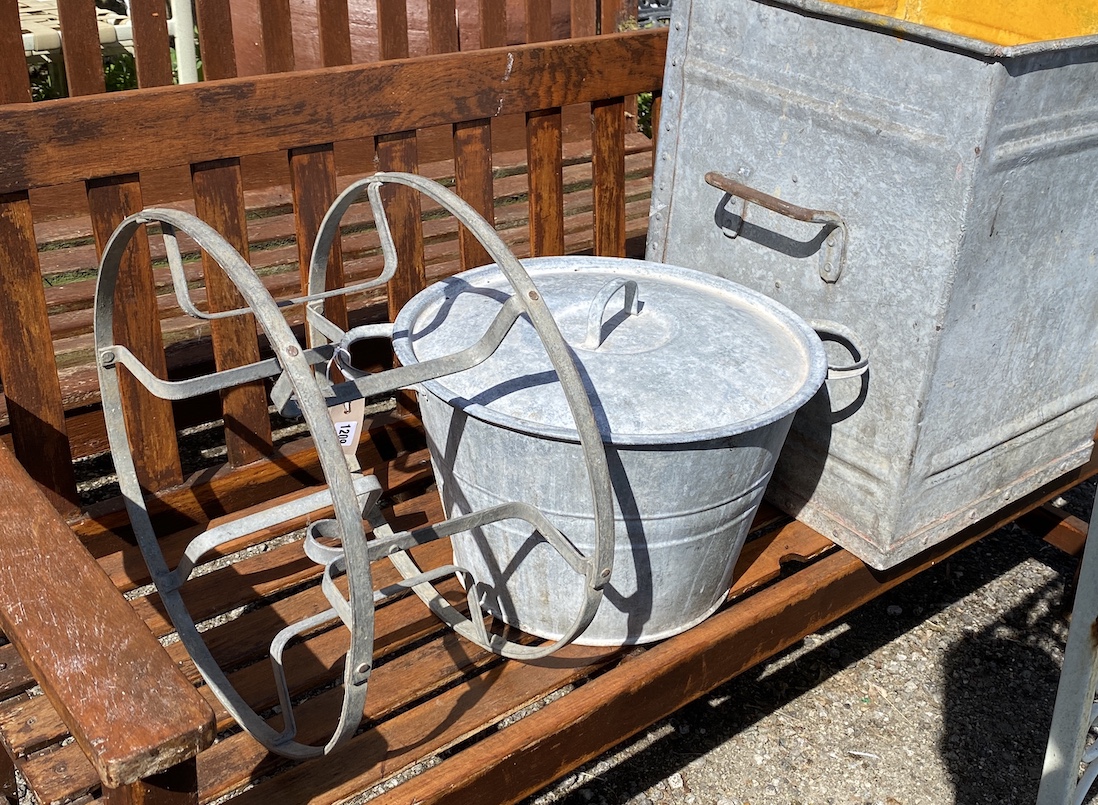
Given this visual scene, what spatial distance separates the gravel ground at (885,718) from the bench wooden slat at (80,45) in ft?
6.41

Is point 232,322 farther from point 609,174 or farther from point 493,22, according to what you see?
point 493,22

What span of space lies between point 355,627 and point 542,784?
0.60m

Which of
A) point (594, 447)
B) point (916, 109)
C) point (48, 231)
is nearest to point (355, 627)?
point (594, 447)

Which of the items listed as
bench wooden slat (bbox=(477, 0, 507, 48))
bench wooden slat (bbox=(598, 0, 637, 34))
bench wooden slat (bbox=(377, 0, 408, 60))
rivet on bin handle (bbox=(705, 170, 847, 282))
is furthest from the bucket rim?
bench wooden slat (bbox=(598, 0, 637, 34))

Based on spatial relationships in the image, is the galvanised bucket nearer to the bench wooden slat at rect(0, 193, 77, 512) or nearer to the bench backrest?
the bench backrest

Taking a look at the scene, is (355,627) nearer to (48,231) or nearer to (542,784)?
(542,784)

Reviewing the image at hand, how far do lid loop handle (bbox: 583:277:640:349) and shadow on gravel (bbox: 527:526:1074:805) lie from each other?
3.33 feet

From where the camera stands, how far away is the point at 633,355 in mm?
1709

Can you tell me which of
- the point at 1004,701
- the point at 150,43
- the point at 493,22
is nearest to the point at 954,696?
the point at 1004,701

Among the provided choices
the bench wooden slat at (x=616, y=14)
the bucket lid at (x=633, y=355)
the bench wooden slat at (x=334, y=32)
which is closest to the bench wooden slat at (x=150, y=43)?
the bench wooden slat at (x=334, y=32)

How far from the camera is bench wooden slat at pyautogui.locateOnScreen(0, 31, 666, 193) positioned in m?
1.79

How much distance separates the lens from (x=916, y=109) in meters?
1.69

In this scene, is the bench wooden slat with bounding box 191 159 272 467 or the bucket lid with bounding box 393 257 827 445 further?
the bench wooden slat with bounding box 191 159 272 467

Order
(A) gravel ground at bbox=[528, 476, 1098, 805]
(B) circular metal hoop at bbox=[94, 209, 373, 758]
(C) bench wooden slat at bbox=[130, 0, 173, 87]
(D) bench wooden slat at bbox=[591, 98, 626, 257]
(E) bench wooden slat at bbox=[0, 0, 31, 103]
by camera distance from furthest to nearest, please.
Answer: (C) bench wooden slat at bbox=[130, 0, 173, 87] → (D) bench wooden slat at bbox=[591, 98, 626, 257] → (E) bench wooden slat at bbox=[0, 0, 31, 103] → (A) gravel ground at bbox=[528, 476, 1098, 805] → (B) circular metal hoop at bbox=[94, 209, 373, 758]
